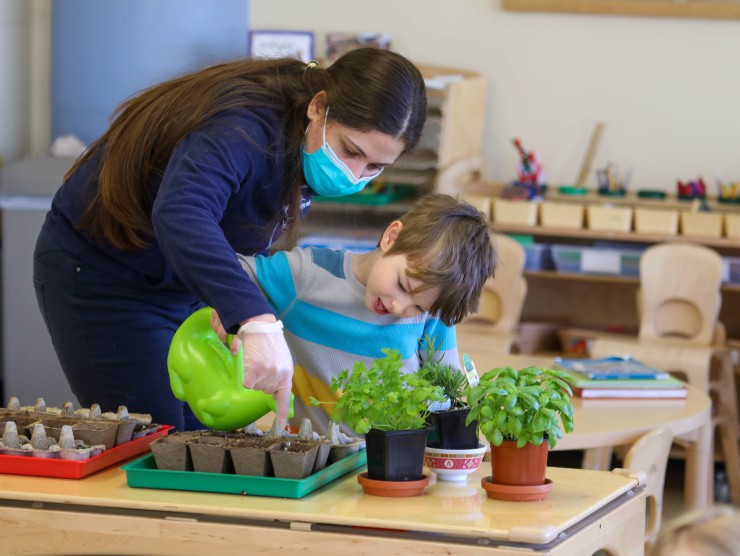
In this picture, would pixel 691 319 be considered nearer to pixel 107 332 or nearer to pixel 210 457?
pixel 107 332

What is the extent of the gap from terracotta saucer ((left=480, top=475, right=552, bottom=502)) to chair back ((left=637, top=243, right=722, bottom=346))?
7.99ft

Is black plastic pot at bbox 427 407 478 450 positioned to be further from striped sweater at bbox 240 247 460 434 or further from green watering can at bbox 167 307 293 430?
striped sweater at bbox 240 247 460 434

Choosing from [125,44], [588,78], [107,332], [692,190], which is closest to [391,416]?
[107,332]

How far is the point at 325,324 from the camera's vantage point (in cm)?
181

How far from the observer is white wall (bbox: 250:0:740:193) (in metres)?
4.28

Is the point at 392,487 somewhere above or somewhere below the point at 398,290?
below

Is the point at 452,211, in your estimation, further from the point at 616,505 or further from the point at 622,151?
the point at 622,151

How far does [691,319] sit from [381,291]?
2427 millimetres

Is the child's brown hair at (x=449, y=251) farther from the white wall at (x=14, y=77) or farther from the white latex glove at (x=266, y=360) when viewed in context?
the white wall at (x=14, y=77)

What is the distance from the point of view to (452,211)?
1.66 meters

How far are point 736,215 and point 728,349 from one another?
491mm

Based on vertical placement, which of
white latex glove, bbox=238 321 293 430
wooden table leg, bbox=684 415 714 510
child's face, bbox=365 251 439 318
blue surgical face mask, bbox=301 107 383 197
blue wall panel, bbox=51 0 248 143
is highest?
blue wall panel, bbox=51 0 248 143

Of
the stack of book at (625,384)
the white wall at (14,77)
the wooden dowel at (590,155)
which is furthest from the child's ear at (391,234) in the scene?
the white wall at (14,77)

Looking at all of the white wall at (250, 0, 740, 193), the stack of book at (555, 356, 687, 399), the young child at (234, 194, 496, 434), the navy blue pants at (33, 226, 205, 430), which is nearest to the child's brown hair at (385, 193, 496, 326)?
the young child at (234, 194, 496, 434)
